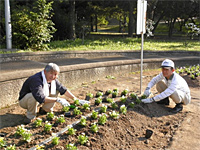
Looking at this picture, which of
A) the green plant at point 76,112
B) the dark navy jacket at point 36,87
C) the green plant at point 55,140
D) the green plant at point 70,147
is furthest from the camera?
the green plant at point 76,112

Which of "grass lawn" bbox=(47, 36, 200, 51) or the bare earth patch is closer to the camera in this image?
the bare earth patch

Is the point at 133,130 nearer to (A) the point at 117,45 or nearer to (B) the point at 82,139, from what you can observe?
(B) the point at 82,139

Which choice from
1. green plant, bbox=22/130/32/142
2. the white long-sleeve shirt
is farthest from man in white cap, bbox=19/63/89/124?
the white long-sleeve shirt

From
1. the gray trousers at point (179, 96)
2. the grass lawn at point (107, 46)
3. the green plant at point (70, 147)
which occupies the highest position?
the grass lawn at point (107, 46)

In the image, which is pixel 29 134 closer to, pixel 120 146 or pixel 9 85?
pixel 120 146

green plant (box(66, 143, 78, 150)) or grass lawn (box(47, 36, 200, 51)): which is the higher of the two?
grass lawn (box(47, 36, 200, 51))

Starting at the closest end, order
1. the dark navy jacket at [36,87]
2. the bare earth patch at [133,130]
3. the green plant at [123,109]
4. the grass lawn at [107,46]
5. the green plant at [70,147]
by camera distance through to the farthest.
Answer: the green plant at [70,147]
the bare earth patch at [133,130]
the dark navy jacket at [36,87]
the green plant at [123,109]
the grass lawn at [107,46]

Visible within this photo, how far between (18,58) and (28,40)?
2203 millimetres

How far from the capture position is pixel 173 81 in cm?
501

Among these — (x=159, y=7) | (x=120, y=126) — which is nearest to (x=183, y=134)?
(x=120, y=126)

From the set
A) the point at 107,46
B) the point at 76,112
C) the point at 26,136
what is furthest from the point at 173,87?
the point at 107,46

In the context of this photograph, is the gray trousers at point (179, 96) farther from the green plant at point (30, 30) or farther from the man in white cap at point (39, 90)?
the green plant at point (30, 30)

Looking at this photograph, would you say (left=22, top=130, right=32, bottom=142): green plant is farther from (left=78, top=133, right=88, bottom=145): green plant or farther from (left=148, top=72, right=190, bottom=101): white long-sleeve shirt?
(left=148, top=72, right=190, bottom=101): white long-sleeve shirt

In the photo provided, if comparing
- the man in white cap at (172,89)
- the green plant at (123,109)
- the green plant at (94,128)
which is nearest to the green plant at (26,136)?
the green plant at (94,128)
